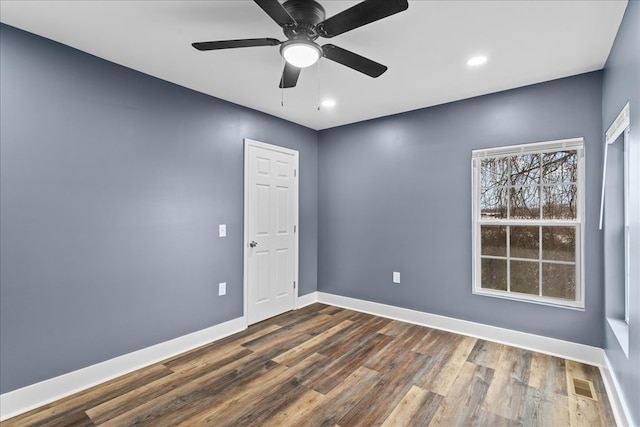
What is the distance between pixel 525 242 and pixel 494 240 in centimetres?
28

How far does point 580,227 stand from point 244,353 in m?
3.36

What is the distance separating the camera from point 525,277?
317 centimetres

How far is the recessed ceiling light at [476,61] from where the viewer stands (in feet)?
8.38

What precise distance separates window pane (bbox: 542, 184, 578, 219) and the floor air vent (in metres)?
1.41

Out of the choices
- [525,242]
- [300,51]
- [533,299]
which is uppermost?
[300,51]

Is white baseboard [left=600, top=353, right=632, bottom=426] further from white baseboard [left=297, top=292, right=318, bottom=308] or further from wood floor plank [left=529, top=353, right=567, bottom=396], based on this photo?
white baseboard [left=297, top=292, right=318, bottom=308]

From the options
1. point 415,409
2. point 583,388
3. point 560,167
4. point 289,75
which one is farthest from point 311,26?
point 583,388

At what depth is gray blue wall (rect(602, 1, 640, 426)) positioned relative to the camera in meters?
1.65

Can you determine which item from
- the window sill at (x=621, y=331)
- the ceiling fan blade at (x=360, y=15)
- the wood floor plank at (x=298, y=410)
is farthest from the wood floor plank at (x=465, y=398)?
the ceiling fan blade at (x=360, y=15)

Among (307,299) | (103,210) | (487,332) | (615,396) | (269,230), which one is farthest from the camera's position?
(307,299)

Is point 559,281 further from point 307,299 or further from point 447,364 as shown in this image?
point 307,299

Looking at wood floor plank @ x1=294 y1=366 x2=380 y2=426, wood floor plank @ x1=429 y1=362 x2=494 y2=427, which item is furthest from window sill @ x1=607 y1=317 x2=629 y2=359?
wood floor plank @ x1=294 y1=366 x2=380 y2=426

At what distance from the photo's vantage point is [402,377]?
8.48 feet

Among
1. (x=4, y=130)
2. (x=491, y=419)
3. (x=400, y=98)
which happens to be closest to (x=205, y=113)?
(x=4, y=130)
